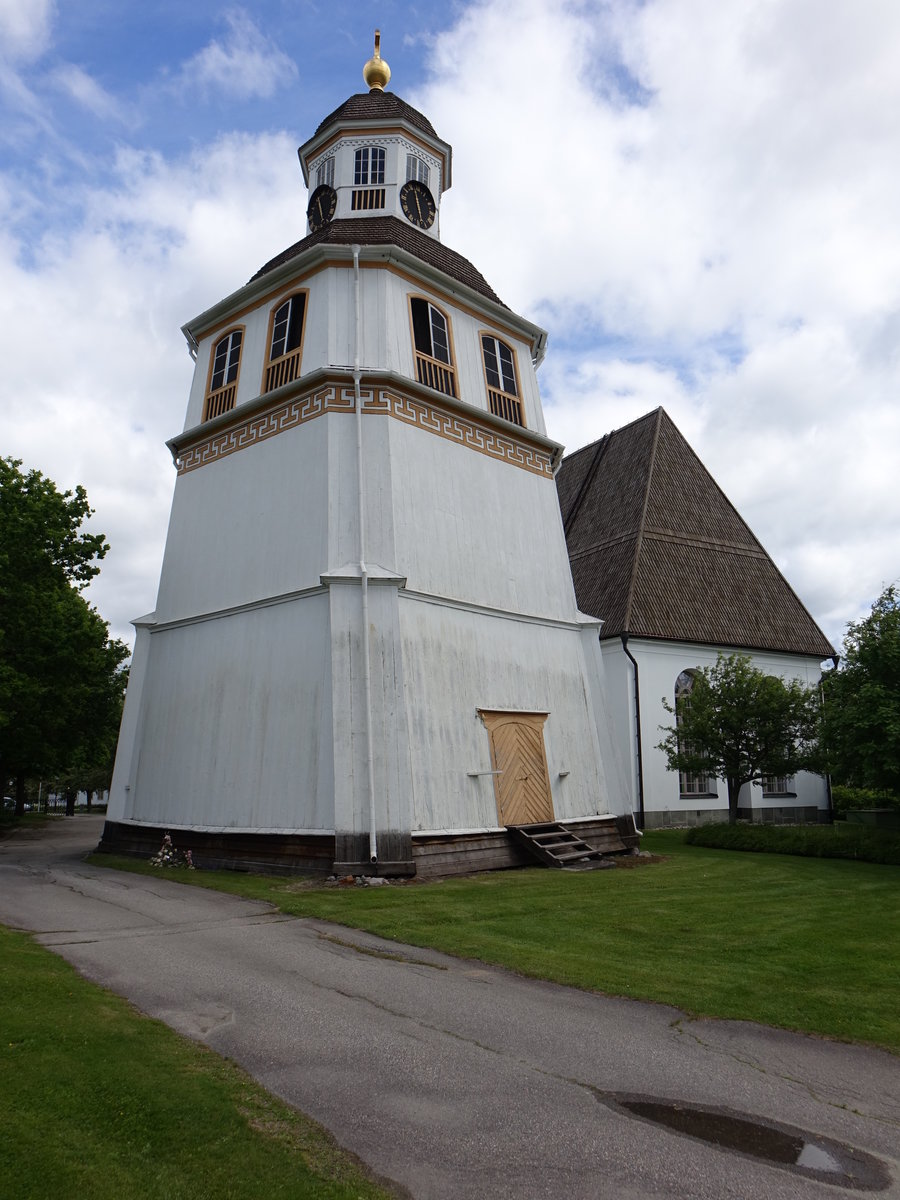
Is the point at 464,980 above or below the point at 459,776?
below

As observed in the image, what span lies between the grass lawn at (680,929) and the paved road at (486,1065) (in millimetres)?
426

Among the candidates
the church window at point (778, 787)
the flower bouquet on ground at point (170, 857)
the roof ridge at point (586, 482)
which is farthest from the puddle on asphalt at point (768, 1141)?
the roof ridge at point (586, 482)

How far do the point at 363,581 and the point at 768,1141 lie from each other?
1137 centimetres

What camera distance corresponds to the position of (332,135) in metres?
22.0

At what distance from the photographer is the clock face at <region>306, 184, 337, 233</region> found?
2169 cm

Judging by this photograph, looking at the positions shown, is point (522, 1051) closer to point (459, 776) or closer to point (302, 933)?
point (302, 933)

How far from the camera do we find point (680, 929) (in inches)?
376

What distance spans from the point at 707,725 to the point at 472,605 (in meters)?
8.70

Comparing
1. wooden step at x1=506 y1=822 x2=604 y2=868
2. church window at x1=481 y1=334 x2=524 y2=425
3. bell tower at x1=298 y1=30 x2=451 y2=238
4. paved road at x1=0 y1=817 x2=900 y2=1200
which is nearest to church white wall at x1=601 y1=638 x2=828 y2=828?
wooden step at x1=506 y1=822 x2=604 y2=868

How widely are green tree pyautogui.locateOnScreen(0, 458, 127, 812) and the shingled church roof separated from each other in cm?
1629

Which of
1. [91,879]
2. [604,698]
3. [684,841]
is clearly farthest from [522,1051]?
[684,841]

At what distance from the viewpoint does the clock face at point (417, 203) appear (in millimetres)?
21578

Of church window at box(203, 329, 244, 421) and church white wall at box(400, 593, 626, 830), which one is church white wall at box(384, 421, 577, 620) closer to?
church white wall at box(400, 593, 626, 830)

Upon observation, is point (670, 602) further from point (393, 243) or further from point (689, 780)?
point (393, 243)
